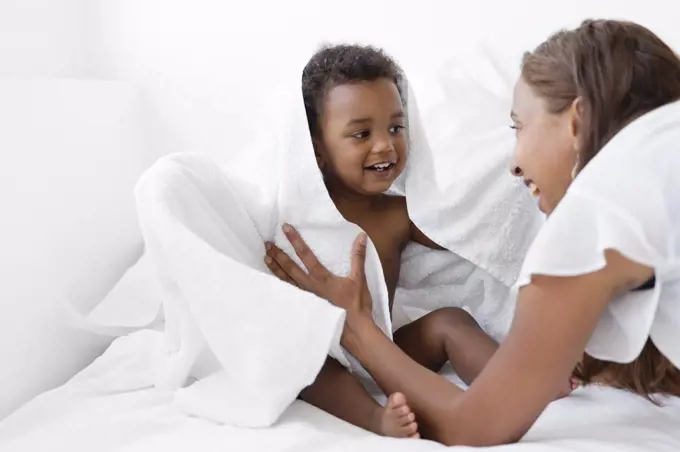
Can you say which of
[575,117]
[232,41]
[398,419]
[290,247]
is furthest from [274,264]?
[232,41]

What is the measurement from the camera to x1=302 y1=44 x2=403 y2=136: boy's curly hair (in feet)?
3.78

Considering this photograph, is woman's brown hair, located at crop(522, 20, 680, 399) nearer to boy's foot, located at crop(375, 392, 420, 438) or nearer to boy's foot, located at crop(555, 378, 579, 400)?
boy's foot, located at crop(555, 378, 579, 400)

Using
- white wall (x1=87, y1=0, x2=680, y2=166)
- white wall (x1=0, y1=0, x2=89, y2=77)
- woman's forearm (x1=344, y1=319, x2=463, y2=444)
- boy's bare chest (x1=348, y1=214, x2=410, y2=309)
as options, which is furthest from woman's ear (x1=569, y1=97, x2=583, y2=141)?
white wall (x1=0, y1=0, x2=89, y2=77)

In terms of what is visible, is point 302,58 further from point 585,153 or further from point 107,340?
point 585,153

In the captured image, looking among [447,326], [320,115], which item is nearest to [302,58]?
[320,115]

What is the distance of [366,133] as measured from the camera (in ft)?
3.76

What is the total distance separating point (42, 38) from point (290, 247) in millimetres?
797

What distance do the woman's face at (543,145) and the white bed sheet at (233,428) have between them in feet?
0.83

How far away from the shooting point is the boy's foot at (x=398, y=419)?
852 millimetres

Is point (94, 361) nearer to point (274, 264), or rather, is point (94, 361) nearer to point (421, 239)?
point (274, 264)

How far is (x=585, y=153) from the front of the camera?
2.80ft

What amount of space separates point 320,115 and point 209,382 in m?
0.44

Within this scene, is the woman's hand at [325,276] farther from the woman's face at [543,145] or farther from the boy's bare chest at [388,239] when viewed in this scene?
the woman's face at [543,145]

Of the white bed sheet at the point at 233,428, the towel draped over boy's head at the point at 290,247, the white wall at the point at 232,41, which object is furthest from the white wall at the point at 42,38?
the white bed sheet at the point at 233,428
